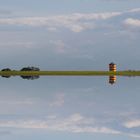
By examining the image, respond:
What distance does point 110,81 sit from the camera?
167 ft

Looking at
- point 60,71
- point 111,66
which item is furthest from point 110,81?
point 60,71

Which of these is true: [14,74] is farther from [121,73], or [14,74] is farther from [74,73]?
[121,73]

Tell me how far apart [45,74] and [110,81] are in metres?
7.33

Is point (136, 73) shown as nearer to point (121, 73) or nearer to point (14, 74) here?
point (121, 73)

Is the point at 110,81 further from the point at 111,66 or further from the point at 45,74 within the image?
the point at 45,74

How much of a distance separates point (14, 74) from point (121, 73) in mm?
12242

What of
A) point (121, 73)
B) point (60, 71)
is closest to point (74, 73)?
point (60, 71)

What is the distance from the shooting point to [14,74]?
53.1 metres

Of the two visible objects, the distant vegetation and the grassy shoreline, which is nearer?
the distant vegetation

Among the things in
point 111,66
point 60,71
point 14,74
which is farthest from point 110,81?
point 14,74

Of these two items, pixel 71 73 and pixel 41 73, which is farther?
pixel 71 73

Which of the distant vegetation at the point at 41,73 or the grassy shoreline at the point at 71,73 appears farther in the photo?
the grassy shoreline at the point at 71,73

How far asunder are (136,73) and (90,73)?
17.4ft

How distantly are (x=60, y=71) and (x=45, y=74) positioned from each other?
93.9 inches
